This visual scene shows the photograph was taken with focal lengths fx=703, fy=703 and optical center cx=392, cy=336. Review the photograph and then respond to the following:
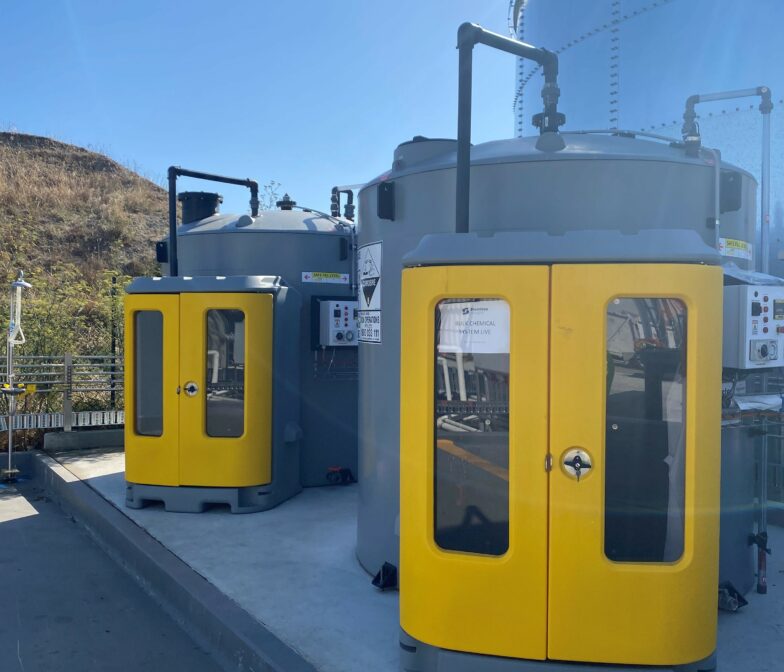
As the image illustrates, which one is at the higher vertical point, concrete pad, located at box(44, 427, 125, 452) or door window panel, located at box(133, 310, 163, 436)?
door window panel, located at box(133, 310, 163, 436)

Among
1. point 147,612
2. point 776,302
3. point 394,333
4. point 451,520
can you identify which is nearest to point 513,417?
point 451,520

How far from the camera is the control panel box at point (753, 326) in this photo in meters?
3.69

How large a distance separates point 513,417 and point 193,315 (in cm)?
365

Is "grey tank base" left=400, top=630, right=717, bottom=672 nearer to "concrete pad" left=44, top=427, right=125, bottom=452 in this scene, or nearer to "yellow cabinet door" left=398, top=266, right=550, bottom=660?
"yellow cabinet door" left=398, top=266, right=550, bottom=660

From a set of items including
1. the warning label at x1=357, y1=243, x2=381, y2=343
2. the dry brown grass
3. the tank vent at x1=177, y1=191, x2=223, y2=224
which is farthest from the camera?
the dry brown grass

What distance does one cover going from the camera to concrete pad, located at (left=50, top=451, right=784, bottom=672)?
A: 3.43 meters

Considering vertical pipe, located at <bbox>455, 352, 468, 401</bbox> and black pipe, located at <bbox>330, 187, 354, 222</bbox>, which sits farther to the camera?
black pipe, located at <bbox>330, 187, 354, 222</bbox>

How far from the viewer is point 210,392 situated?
19.2 ft

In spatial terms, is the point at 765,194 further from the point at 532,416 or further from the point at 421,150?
the point at 532,416

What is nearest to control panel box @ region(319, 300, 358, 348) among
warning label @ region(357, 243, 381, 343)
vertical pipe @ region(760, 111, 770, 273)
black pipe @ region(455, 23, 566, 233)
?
warning label @ region(357, 243, 381, 343)

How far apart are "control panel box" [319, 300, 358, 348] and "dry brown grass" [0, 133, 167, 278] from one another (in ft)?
52.5

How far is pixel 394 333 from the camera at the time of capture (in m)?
4.10

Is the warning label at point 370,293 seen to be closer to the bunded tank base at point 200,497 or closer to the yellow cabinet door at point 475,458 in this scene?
the yellow cabinet door at point 475,458

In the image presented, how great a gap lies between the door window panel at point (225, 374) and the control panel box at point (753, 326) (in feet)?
12.1
